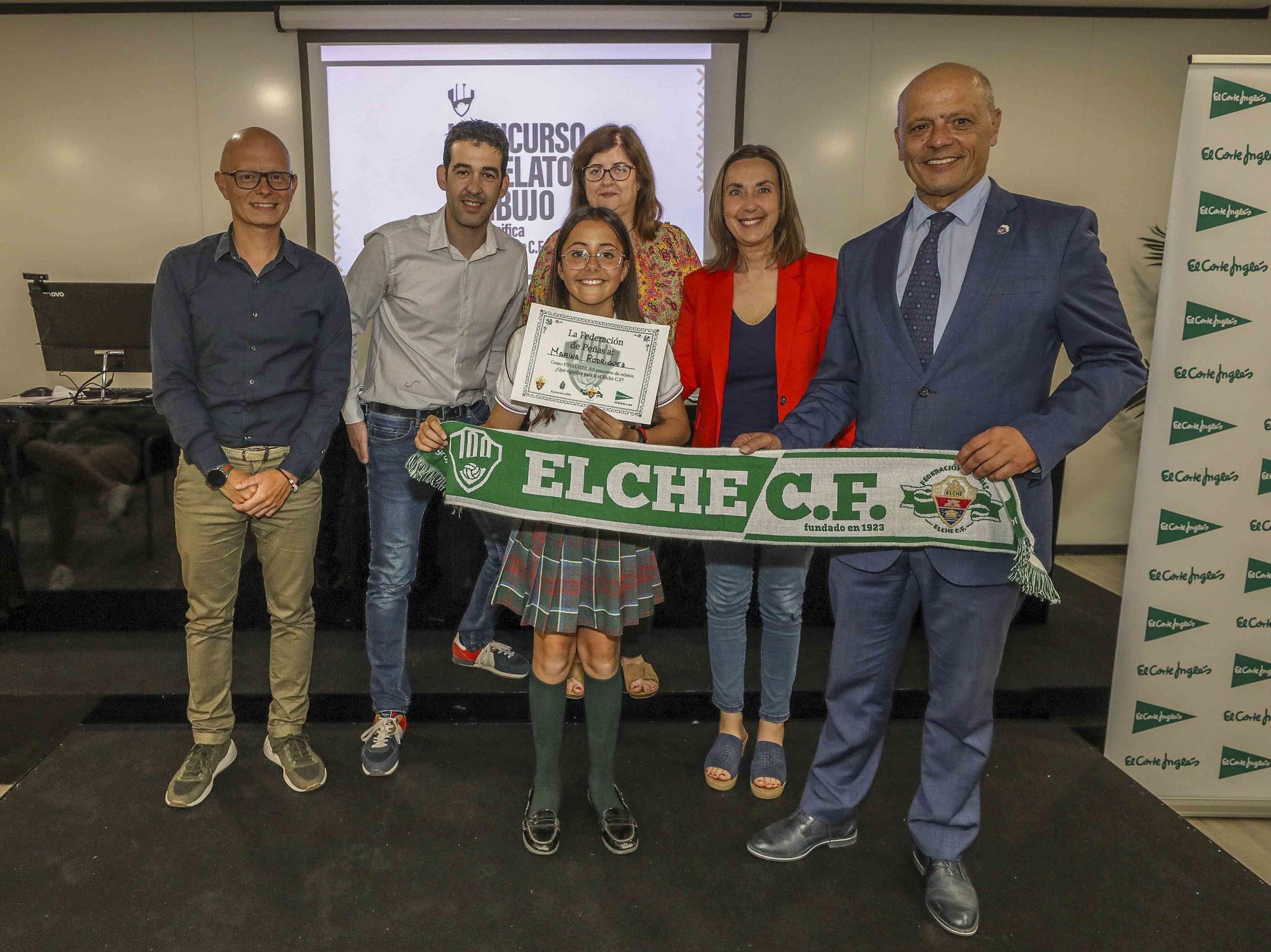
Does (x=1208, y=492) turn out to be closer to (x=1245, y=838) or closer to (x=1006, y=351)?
(x=1245, y=838)

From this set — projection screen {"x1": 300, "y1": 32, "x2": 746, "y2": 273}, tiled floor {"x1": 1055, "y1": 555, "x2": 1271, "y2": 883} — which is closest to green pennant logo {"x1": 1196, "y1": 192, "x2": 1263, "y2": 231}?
tiled floor {"x1": 1055, "y1": 555, "x2": 1271, "y2": 883}

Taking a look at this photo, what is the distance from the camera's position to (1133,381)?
1624mm

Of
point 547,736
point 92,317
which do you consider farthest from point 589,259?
point 92,317

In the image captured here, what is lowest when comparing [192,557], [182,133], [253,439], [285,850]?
[285,850]

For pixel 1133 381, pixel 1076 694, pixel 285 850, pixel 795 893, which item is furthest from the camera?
pixel 1076 694

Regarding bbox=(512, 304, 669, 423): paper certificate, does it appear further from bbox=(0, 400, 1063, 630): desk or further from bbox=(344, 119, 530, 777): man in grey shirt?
bbox=(0, 400, 1063, 630): desk

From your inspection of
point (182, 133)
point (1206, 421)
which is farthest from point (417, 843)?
point (182, 133)

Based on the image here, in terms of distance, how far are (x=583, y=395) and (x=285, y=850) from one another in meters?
1.37

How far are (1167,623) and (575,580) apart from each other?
2.06 m

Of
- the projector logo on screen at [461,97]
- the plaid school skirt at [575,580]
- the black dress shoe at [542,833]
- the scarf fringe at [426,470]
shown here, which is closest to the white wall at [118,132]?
the projector logo on screen at [461,97]

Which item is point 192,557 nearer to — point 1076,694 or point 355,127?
point 1076,694

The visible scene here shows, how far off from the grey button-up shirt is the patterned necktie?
4.13ft

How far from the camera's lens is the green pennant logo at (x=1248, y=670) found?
2.71 metres

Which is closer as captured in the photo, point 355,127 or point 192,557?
point 192,557
